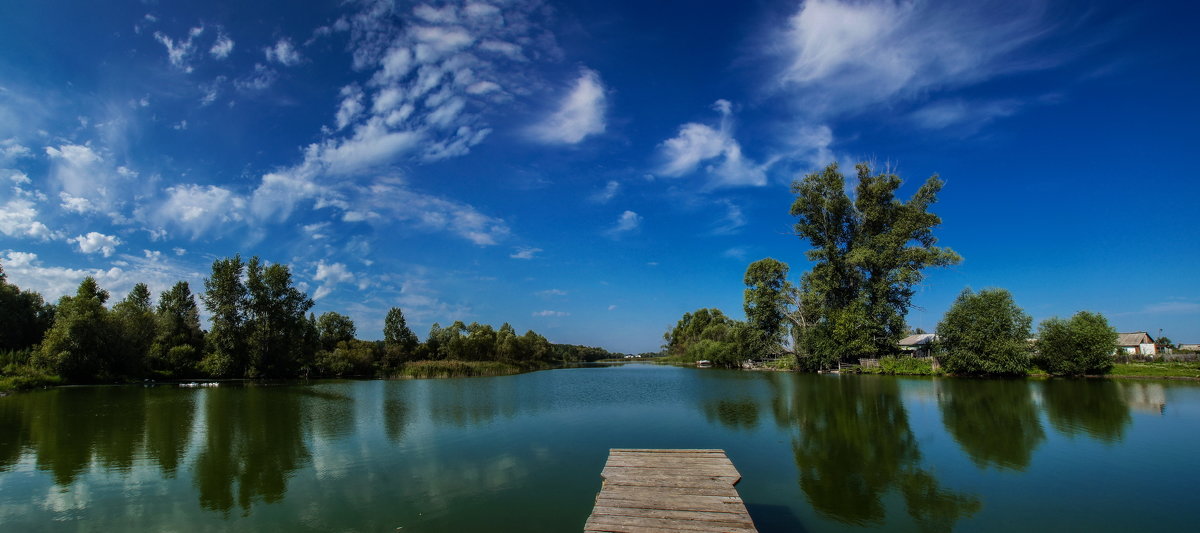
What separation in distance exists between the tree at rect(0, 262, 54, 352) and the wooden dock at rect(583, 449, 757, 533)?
49062 mm

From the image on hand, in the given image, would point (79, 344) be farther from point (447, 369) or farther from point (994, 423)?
point (994, 423)

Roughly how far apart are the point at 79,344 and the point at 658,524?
44.0m

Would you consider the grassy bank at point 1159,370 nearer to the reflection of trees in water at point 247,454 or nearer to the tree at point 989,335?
the tree at point 989,335

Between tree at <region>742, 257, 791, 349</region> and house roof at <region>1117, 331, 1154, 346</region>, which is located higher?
tree at <region>742, 257, 791, 349</region>

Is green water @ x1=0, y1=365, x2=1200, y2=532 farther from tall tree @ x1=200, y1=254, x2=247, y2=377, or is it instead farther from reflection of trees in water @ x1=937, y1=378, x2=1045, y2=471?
tall tree @ x1=200, y1=254, x2=247, y2=377

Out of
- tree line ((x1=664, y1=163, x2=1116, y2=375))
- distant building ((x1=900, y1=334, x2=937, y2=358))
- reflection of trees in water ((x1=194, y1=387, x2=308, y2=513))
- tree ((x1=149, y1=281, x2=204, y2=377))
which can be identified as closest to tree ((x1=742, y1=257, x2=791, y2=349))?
tree line ((x1=664, y1=163, x2=1116, y2=375))

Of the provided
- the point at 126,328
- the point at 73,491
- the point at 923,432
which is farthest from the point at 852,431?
the point at 126,328

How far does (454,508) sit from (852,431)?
467 inches

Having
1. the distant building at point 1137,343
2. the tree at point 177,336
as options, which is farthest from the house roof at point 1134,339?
the tree at point 177,336

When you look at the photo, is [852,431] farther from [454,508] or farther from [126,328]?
[126,328]

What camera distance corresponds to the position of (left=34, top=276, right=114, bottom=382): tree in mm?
31703

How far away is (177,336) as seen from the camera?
46.0 meters

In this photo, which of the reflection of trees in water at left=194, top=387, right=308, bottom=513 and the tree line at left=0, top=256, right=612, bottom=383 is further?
the tree line at left=0, top=256, right=612, bottom=383

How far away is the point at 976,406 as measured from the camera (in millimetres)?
19422
